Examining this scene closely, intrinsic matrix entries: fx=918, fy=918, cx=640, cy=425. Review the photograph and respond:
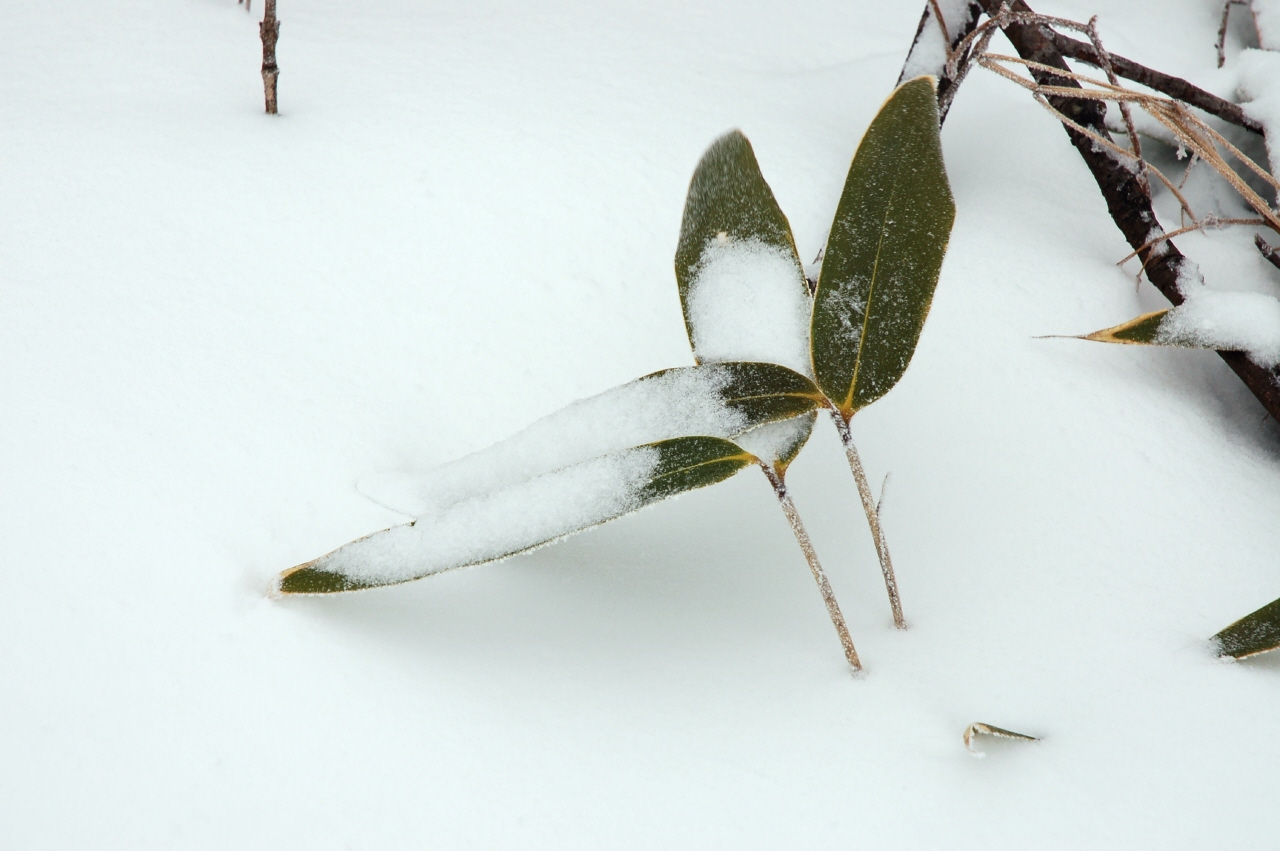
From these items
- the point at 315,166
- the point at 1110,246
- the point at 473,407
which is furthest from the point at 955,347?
the point at 315,166

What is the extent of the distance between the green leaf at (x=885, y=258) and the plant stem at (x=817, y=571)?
0.04m

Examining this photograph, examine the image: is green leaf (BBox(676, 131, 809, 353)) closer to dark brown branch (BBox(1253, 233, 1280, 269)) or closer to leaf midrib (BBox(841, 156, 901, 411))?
leaf midrib (BBox(841, 156, 901, 411))

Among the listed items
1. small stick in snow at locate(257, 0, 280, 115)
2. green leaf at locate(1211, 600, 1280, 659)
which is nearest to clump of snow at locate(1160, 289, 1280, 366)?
green leaf at locate(1211, 600, 1280, 659)

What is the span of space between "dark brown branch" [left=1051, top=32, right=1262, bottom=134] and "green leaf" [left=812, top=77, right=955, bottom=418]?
9.6 inches

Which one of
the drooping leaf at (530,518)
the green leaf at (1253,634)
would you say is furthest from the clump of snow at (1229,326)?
the drooping leaf at (530,518)

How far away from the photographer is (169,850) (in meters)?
0.30

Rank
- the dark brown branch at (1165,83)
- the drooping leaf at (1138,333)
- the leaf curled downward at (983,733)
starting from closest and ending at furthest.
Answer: the leaf curled downward at (983,733) → the drooping leaf at (1138,333) → the dark brown branch at (1165,83)

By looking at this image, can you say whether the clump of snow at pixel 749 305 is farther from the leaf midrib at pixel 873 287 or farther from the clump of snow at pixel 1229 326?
the clump of snow at pixel 1229 326

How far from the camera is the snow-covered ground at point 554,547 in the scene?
1.05 feet

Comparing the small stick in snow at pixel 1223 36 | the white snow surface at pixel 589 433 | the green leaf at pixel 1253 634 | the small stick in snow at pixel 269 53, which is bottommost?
the green leaf at pixel 1253 634

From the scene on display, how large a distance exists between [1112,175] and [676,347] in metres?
0.26

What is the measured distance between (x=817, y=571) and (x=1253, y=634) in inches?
6.9

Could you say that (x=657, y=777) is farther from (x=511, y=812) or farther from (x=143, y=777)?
(x=143, y=777)

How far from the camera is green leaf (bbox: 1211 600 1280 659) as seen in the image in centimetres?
35
